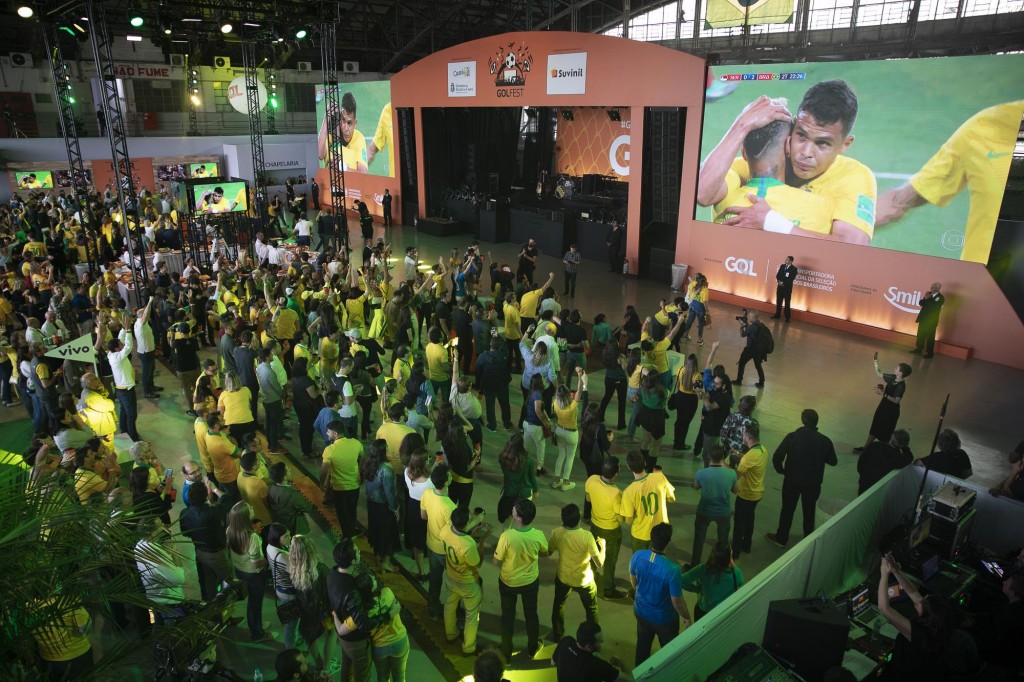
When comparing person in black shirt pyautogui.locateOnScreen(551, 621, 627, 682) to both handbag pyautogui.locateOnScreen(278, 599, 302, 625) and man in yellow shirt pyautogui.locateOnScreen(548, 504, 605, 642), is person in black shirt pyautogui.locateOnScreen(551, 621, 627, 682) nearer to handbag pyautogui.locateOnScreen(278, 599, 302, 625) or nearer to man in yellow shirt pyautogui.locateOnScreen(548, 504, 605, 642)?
man in yellow shirt pyautogui.locateOnScreen(548, 504, 605, 642)

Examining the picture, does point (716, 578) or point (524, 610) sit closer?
point (716, 578)

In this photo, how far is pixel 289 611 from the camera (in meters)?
4.18

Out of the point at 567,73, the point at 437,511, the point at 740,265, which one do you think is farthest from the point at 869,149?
the point at 437,511

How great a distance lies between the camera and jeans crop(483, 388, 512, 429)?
26.7ft

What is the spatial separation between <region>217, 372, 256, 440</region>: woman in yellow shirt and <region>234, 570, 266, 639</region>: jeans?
218 centimetres

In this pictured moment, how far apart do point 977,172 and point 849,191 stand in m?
1.97

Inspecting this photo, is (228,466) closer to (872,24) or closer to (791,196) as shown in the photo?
(791,196)

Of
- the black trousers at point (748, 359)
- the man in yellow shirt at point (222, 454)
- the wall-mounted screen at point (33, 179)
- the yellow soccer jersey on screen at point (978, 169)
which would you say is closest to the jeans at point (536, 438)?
the man in yellow shirt at point (222, 454)

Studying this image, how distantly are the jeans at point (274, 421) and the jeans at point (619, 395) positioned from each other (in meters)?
3.75

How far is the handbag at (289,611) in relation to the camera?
4.14 meters

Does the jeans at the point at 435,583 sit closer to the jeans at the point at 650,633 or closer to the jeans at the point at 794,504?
the jeans at the point at 650,633

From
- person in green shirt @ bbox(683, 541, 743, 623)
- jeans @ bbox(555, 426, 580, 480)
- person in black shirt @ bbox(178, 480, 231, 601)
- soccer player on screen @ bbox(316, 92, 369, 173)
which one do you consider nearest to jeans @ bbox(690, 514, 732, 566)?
person in green shirt @ bbox(683, 541, 743, 623)

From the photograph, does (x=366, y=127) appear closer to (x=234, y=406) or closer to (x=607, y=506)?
(x=234, y=406)

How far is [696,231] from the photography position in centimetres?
1455
